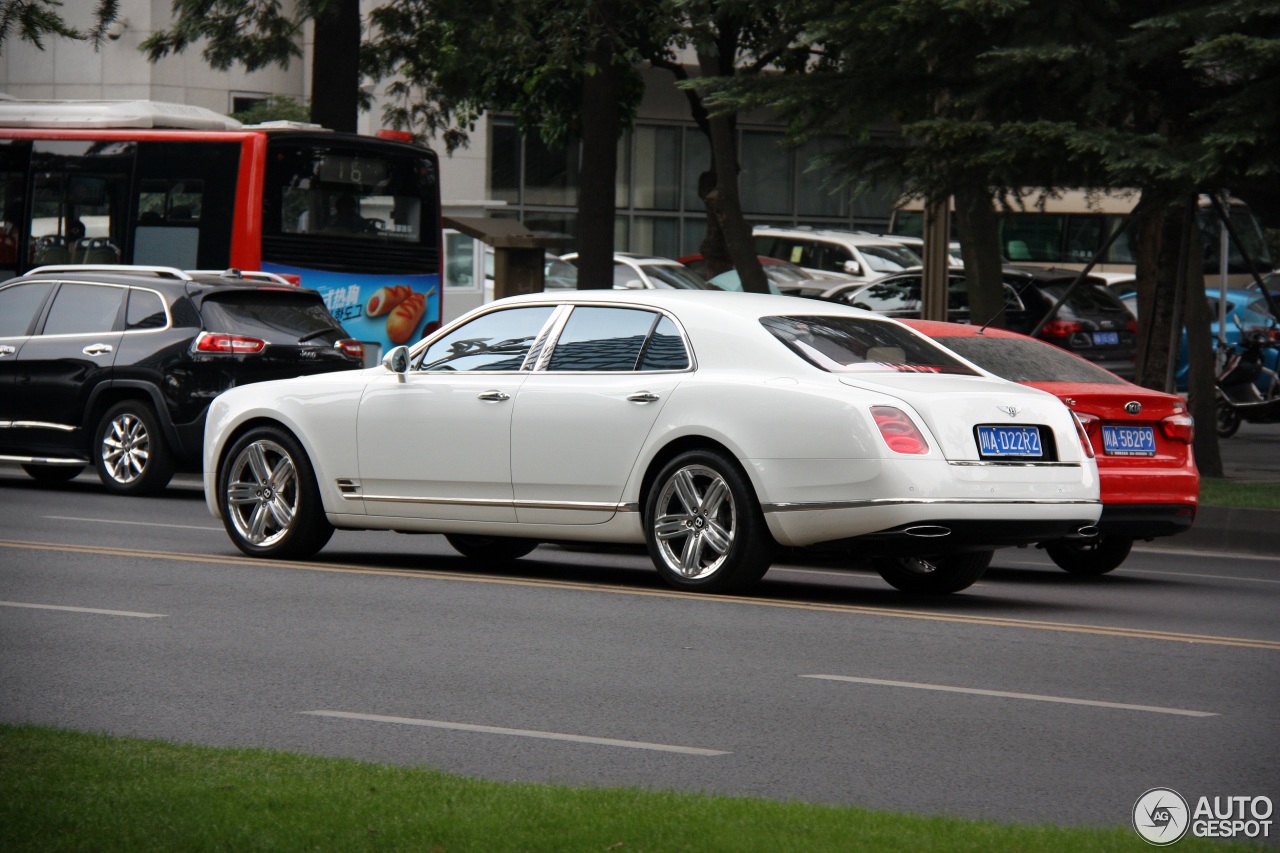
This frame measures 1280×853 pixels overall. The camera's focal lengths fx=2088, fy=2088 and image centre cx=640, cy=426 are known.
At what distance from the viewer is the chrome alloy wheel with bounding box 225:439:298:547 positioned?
471 inches

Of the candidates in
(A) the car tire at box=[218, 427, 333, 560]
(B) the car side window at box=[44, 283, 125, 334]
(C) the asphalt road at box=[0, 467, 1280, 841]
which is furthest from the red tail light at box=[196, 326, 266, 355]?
(A) the car tire at box=[218, 427, 333, 560]

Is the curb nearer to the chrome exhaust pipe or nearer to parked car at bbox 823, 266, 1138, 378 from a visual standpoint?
the chrome exhaust pipe

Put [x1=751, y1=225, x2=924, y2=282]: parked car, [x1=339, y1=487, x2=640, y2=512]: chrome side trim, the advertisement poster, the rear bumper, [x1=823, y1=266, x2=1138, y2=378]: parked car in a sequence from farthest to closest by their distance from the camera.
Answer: [x1=751, y1=225, x2=924, y2=282]: parked car
[x1=823, y1=266, x2=1138, y2=378]: parked car
the advertisement poster
the rear bumper
[x1=339, y1=487, x2=640, y2=512]: chrome side trim

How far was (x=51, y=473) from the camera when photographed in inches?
736

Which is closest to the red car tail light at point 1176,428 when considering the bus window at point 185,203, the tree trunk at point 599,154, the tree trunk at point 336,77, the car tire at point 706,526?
the car tire at point 706,526

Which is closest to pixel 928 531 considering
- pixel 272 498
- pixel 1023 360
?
pixel 1023 360

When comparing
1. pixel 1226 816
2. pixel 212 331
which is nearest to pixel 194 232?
pixel 212 331

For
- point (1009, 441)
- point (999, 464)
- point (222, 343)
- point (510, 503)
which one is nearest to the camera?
point (999, 464)

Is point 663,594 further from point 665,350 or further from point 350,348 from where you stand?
point 350,348

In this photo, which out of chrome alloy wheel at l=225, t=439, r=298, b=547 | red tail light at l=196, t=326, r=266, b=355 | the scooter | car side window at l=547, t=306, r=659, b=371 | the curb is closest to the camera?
car side window at l=547, t=306, r=659, b=371

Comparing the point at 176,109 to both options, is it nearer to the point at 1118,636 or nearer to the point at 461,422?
the point at 461,422

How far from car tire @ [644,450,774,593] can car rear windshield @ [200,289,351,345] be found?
23.2ft

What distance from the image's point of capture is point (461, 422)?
11.2 m

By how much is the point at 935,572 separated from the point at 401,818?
6422 mm
